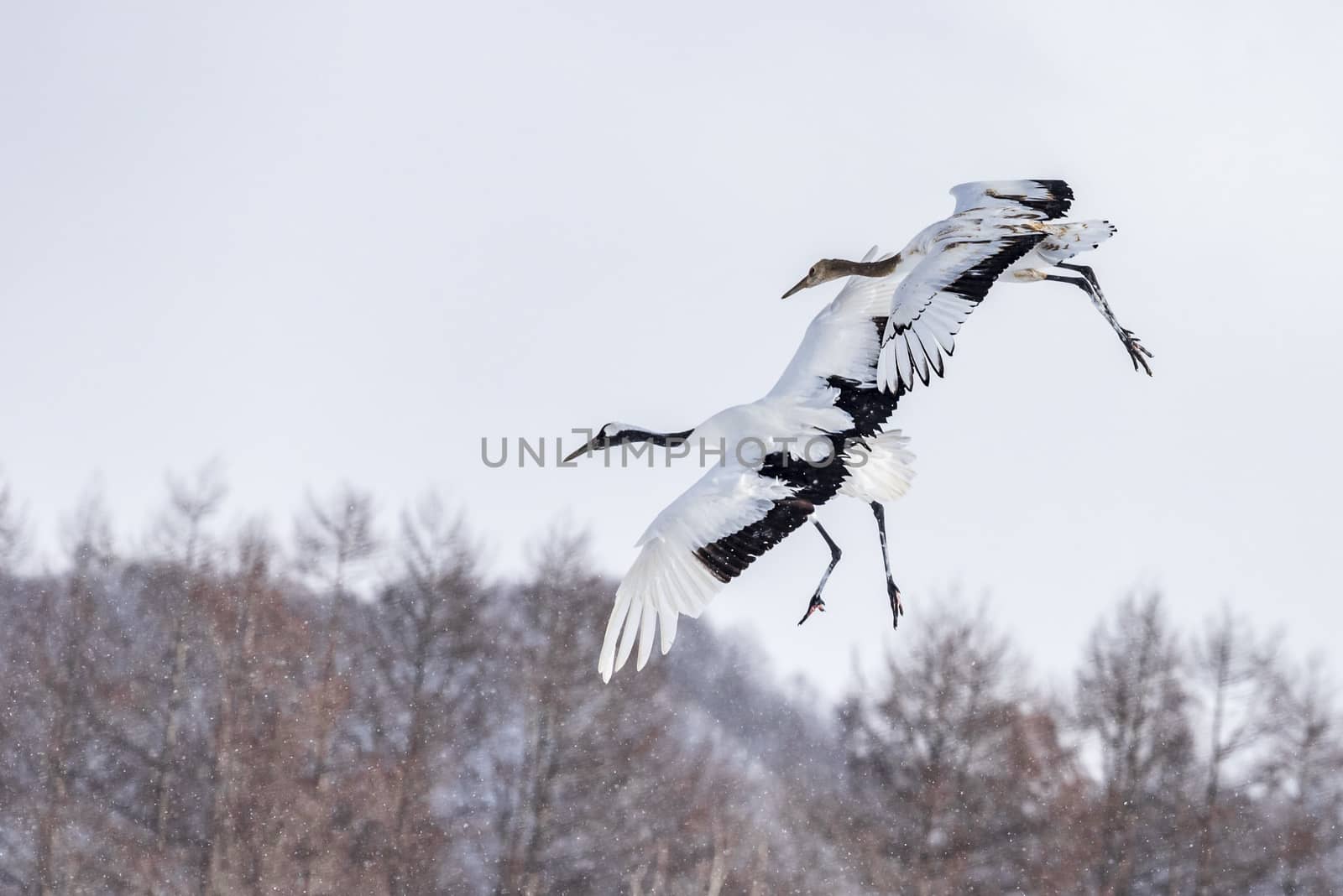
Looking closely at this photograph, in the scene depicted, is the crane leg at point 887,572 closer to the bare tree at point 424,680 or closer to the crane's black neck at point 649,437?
the crane's black neck at point 649,437

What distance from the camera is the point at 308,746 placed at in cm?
2664

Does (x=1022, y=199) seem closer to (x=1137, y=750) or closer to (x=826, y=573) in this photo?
(x=826, y=573)

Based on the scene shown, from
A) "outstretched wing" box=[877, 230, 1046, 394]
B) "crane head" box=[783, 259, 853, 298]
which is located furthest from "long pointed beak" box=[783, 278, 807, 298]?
"outstretched wing" box=[877, 230, 1046, 394]

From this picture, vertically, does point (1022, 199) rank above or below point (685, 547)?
above

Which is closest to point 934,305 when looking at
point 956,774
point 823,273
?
point 823,273

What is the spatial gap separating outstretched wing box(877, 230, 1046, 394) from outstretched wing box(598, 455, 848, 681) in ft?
3.35

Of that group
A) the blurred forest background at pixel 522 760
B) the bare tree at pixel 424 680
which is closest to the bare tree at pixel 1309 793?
the blurred forest background at pixel 522 760

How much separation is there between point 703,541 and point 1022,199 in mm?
2206

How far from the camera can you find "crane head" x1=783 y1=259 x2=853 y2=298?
31.4ft

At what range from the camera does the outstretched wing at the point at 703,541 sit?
8.95 meters

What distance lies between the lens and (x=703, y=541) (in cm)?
908

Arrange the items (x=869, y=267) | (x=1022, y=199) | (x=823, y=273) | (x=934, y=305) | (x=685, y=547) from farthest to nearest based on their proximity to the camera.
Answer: (x=823, y=273) < (x=869, y=267) < (x=685, y=547) < (x=1022, y=199) < (x=934, y=305)

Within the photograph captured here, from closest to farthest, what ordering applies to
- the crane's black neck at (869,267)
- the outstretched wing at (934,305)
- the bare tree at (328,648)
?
the outstretched wing at (934,305)
the crane's black neck at (869,267)
the bare tree at (328,648)

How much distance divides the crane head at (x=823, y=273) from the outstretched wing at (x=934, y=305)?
118 cm
